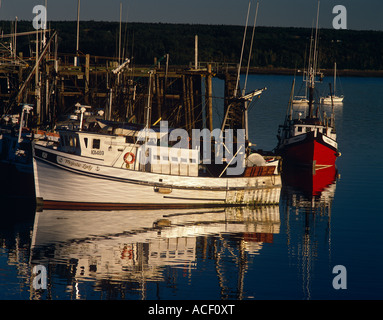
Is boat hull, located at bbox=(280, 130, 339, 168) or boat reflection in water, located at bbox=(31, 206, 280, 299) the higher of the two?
boat hull, located at bbox=(280, 130, 339, 168)

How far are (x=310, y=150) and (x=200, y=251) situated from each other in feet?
80.0

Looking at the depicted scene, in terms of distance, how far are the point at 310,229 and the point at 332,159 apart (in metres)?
20.2

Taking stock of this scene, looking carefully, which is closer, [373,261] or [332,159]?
[373,261]

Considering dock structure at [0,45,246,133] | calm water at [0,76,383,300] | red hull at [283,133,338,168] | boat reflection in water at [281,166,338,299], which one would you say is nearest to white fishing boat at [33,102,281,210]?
calm water at [0,76,383,300]

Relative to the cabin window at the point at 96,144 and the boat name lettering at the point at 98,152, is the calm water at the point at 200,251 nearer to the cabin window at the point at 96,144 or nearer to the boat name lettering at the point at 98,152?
the boat name lettering at the point at 98,152

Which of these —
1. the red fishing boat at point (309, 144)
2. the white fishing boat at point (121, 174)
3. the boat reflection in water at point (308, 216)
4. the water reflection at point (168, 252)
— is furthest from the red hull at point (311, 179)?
the white fishing boat at point (121, 174)

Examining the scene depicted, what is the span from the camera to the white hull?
113ft

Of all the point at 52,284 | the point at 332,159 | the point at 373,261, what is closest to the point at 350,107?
the point at 332,159

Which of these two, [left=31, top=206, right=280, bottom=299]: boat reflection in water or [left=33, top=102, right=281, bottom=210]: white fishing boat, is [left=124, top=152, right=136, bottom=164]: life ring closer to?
[left=33, top=102, right=281, bottom=210]: white fishing boat

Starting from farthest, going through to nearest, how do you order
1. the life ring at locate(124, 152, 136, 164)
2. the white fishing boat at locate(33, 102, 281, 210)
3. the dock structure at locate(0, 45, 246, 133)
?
1. the dock structure at locate(0, 45, 246, 133)
2. the life ring at locate(124, 152, 136, 164)
3. the white fishing boat at locate(33, 102, 281, 210)

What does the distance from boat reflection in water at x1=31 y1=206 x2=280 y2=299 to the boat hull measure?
46.2 feet

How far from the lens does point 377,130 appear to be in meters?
87.3

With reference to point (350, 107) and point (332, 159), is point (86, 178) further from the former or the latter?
point (350, 107)

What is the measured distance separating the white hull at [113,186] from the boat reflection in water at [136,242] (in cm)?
59
